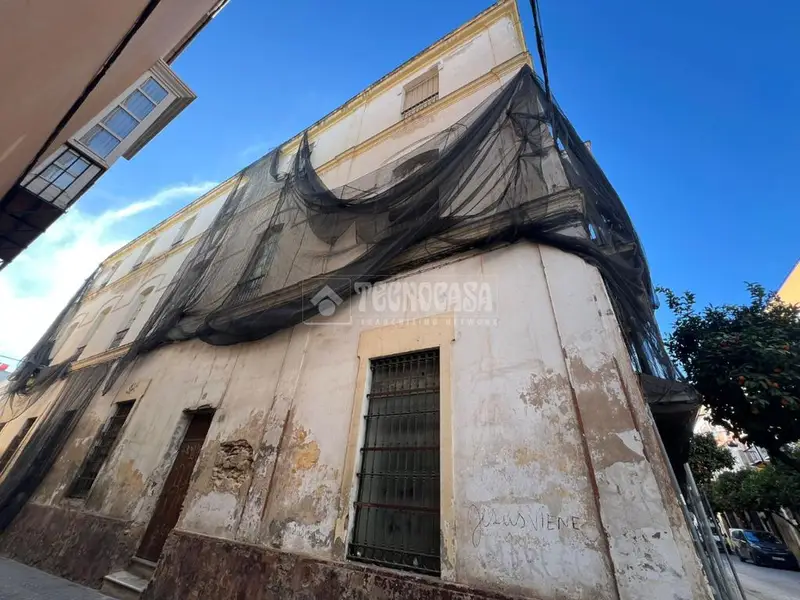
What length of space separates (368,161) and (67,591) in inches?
312

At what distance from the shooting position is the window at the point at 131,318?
956 centimetres

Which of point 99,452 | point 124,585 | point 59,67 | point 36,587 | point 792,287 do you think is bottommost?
point 36,587

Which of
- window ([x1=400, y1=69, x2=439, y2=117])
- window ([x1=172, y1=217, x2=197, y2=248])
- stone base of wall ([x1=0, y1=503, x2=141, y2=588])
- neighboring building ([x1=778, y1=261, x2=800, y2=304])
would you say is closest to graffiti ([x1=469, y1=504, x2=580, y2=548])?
stone base of wall ([x1=0, y1=503, x2=141, y2=588])

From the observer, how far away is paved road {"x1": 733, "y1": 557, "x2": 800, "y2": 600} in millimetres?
7566

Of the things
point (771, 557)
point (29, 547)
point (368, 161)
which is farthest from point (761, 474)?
point (29, 547)

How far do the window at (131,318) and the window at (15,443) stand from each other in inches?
119

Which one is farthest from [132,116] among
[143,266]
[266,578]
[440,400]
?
[266,578]

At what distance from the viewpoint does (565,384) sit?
285cm

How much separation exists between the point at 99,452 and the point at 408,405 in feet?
22.2

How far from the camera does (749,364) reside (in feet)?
17.1

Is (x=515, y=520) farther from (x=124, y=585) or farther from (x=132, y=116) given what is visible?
(x=132, y=116)

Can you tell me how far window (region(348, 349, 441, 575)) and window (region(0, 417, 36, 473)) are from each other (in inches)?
448

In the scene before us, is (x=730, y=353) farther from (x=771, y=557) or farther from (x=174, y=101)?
(x=771, y=557)

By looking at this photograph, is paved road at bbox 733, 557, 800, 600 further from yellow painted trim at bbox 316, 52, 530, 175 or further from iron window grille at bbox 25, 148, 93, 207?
iron window grille at bbox 25, 148, 93, 207
